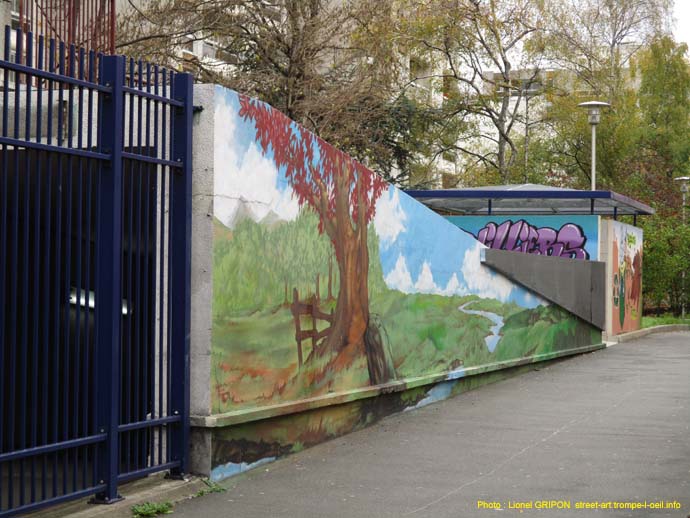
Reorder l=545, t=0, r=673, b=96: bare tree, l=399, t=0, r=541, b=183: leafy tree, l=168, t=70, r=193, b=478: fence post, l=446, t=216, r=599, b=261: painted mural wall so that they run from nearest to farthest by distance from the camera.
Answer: l=168, t=70, r=193, b=478: fence post
l=446, t=216, r=599, b=261: painted mural wall
l=399, t=0, r=541, b=183: leafy tree
l=545, t=0, r=673, b=96: bare tree

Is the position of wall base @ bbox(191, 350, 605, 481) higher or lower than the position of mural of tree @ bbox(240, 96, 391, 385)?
lower

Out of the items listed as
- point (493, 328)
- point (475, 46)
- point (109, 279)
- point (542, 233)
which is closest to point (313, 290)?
point (109, 279)

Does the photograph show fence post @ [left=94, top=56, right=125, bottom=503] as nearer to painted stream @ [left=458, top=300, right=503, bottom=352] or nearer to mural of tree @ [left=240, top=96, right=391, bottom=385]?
mural of tree @ [left=240, top=96, right=391, bottom=385]

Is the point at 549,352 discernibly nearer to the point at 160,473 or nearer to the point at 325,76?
the point at 325,76

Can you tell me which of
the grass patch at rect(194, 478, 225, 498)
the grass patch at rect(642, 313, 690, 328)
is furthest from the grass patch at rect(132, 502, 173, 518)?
the grass patch at rect(642, 313, 690, 328)

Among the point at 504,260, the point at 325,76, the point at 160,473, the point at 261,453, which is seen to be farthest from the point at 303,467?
the point at 325,76

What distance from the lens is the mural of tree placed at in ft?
29.0

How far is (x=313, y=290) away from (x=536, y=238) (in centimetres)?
1737

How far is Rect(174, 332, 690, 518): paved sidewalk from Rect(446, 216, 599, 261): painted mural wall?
12.0 metres

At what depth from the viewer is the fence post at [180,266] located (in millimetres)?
7508

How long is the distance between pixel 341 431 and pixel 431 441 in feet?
2.61

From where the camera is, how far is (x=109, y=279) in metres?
6.75

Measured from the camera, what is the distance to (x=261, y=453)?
836 cm

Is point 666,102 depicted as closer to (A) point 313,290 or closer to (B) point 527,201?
(B) point 527,201
